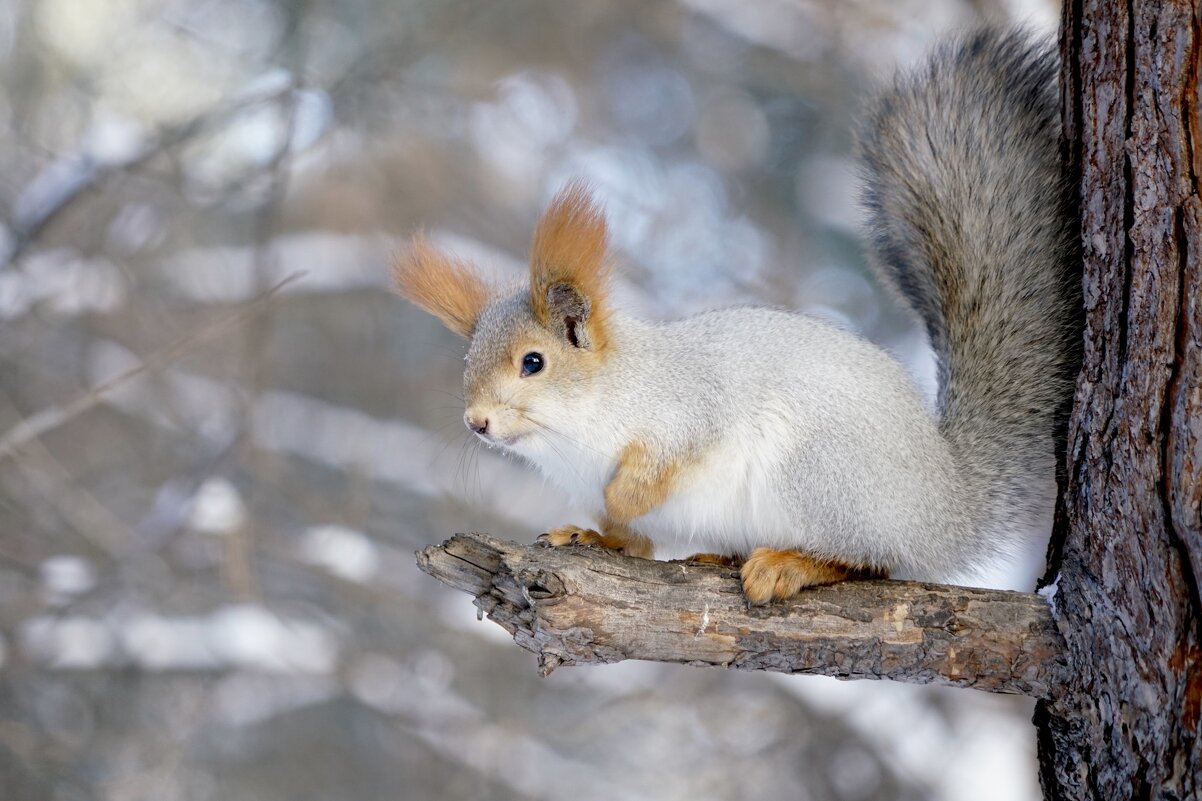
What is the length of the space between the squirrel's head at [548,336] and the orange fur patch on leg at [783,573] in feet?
1.00

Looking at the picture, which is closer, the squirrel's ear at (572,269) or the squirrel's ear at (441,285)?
the squirrel's ear at (572,269)

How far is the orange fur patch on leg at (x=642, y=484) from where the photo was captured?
124 centimetres

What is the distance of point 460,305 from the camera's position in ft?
4.56

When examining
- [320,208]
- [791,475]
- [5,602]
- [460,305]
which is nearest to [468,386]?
[460,305]

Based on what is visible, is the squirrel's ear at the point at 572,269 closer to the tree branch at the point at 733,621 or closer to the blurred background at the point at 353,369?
the tree branch at the point at 733,621

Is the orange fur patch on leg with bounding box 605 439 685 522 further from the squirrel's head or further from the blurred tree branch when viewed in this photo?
the blurred tree branch

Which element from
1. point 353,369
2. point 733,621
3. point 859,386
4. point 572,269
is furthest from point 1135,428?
point 353,369

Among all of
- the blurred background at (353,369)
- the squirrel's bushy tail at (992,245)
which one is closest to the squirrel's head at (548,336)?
the squirrel's bushy tail at (992,245)

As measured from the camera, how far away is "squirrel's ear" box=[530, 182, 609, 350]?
1.20m

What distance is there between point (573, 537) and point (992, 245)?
0.65 m

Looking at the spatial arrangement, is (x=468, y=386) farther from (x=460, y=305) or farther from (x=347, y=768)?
(x=347, y=768)

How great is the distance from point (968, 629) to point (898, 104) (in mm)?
688

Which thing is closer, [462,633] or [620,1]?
[462,633]

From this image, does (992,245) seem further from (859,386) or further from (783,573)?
(783,573)
